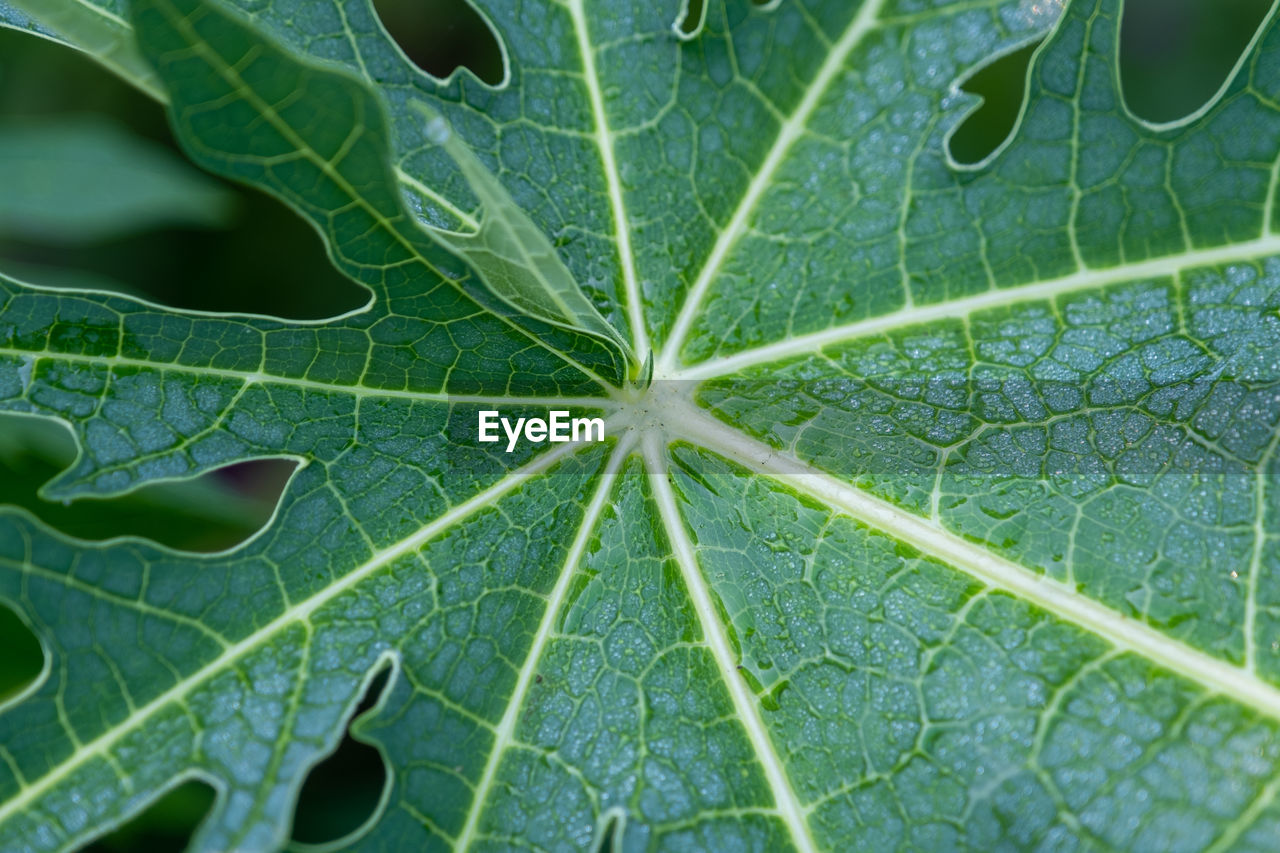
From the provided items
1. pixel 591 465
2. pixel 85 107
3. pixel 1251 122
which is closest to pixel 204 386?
pixel 591 465

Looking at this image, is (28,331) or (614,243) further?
(614,243)

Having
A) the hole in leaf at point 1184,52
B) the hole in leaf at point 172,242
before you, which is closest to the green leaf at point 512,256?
the hole in leaf at point 172,242

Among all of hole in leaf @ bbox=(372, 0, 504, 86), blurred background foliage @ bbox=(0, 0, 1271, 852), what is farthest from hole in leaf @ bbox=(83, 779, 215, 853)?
hole in leaf @ bbox=(372, 0, 504, 86)

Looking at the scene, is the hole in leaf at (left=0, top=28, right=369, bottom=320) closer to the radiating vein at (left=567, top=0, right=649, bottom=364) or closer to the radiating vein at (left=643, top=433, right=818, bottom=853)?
the radiating vein at (left=567, top=0, right=649, bottom=364)

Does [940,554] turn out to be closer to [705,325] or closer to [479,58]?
[705,325]

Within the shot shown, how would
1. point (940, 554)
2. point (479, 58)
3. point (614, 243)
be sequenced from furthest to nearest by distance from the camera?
1. point (479, 58)
2. point (614, 243)
3. point (940, 554)

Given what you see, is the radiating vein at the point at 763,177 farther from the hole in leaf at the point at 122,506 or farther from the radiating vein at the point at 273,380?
the hole in leaf at the point at 122,506
